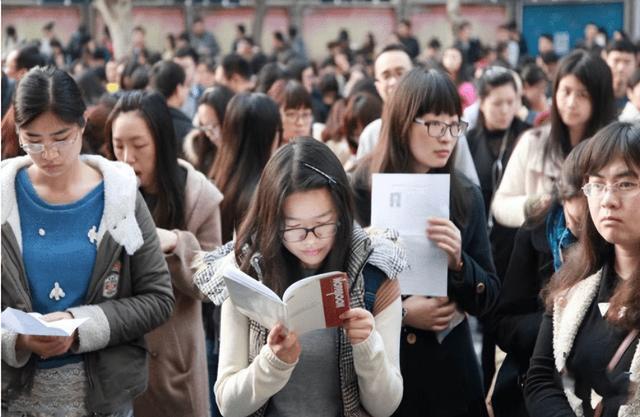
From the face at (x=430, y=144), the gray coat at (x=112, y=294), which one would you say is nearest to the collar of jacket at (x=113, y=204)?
the gray coat at (x=112, y=294)

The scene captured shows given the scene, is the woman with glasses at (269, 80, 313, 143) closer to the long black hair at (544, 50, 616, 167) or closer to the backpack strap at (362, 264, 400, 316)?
the long black hair at (544, 50, 616, 167)

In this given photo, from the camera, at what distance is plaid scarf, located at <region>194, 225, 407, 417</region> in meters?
3.01

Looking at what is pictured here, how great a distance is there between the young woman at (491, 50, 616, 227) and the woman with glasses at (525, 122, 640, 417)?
1805mm

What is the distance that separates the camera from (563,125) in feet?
16.8

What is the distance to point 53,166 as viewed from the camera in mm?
3365

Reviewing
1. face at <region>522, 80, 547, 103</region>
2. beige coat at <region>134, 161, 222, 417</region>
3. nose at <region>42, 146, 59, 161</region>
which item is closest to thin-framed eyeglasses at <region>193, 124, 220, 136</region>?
beige coat at <region>134, 161, 222, 417</region>

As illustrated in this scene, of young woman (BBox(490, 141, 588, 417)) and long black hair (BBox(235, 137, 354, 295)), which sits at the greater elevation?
long black hair (BBox(235, 137, 354, 295))

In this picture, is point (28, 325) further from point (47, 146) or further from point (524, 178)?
point (524, 178)

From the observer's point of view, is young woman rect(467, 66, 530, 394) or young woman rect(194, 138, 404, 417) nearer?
young woman rect(194, 138, 404, 417)

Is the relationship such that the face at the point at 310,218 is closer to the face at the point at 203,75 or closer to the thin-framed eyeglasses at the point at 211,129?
the thin-framed eyeglasses at the point at 211,129

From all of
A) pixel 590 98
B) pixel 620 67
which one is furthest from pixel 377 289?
pixel 620 67

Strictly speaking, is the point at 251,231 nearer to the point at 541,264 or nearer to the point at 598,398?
the point at 598,398

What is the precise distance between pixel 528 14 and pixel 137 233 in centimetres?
2694

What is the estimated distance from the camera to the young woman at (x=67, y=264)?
3305 millimetres
